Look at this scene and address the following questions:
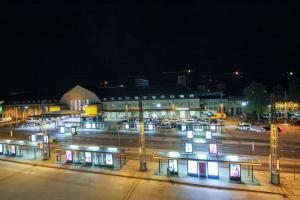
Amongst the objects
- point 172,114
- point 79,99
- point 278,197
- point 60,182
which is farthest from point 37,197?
point 79,99

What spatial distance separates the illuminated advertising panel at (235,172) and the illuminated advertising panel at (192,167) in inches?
121

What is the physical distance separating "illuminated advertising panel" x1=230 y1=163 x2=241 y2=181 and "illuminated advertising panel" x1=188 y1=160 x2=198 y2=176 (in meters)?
3.07

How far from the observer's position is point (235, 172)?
21859 millimetres

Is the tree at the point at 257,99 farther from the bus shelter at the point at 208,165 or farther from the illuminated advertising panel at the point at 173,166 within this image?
the illuminated advertising panel at the point at 173,166

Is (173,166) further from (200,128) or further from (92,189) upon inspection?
(200,128)

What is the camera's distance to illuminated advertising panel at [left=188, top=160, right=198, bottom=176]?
23188 millimetres

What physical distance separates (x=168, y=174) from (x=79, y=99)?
69.7 metres

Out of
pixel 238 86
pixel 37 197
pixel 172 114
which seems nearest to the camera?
pixel 37 197

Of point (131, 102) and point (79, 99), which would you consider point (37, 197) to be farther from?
point (79, 99)

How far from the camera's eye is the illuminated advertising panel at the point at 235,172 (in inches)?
856

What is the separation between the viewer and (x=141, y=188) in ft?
68.7

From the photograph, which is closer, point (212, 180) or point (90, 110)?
point (212, 180)

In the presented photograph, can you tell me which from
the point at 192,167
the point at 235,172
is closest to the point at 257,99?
the point at 235,172

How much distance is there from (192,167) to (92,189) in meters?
9.07
